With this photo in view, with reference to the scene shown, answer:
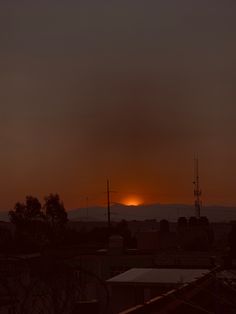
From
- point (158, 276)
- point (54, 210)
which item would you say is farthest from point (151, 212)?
point (158, 276)

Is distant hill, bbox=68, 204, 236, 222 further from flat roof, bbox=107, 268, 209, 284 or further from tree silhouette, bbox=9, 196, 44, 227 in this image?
flat roof, bbox=107, 268, 209, 284

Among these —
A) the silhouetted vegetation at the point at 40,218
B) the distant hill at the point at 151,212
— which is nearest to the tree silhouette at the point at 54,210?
the silhouetted vegetation at the point at 40,218

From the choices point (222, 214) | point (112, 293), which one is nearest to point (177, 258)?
point (112, 293)

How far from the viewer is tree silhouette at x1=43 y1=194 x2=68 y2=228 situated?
142 ft

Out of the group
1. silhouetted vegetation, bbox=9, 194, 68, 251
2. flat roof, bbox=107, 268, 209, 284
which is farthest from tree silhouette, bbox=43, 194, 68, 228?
flat roof, bbox=107, 268, 209, 284

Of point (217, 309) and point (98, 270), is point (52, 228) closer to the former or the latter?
point (98, 270)

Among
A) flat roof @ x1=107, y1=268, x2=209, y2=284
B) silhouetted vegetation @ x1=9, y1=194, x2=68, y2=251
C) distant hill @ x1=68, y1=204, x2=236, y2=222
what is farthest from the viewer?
distant hill @ x1=68, y1=204, x2=236, y2=222

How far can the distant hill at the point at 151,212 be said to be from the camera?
210 ft

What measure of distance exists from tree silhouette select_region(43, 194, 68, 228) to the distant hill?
608 inches

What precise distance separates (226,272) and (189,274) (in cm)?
366

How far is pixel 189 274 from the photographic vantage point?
1245cm

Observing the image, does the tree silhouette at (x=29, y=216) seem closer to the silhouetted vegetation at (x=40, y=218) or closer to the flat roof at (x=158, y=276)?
the silhouetted vegetation at (x=40, y=218)

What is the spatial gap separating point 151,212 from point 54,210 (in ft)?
170

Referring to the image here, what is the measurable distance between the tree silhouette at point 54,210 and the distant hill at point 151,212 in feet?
50.7
